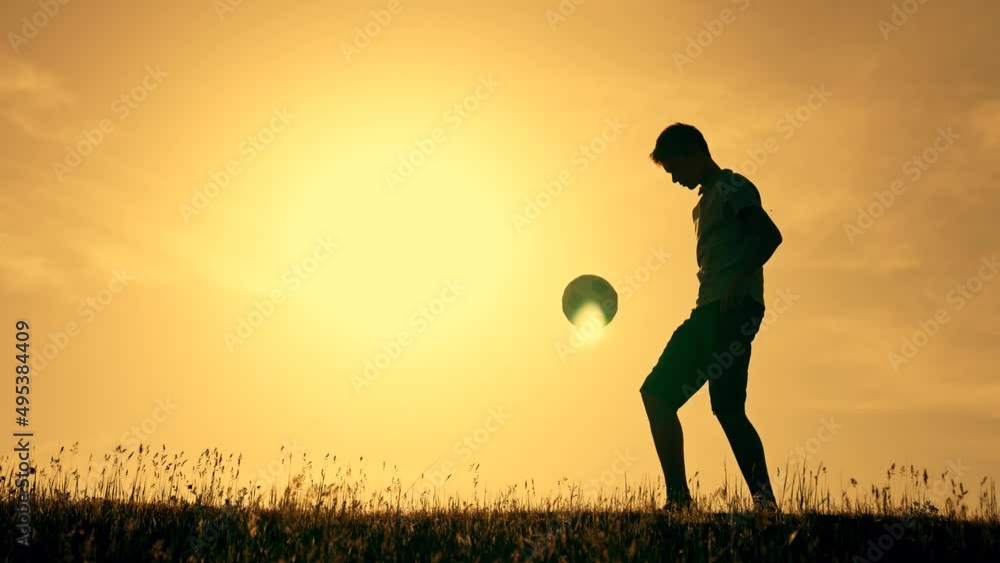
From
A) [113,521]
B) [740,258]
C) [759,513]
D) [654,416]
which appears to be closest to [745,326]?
[740,258]

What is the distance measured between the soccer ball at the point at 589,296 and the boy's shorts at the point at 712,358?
1.58 meters

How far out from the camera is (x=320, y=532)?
19.9 ft

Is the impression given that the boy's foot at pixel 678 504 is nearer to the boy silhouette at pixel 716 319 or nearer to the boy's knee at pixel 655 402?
the boy silhouette at pixel 716 319

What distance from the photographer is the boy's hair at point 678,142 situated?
26.1 feet

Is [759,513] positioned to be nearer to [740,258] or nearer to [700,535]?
[700,535]

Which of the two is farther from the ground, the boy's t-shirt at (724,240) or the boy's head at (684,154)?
the boy's head at (684,154)

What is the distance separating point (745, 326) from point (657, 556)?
2.84 metres

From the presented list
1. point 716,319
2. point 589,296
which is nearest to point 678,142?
point 716,319

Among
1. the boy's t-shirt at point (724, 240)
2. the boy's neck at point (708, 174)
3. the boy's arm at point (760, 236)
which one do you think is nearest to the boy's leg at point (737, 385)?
the boy's t-shirt at point (724, 240)

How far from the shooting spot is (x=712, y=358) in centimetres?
756

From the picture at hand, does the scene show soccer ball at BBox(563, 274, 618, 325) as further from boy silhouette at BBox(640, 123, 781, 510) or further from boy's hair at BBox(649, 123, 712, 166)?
boy's hair at BBox(649, 123, 712, 166)

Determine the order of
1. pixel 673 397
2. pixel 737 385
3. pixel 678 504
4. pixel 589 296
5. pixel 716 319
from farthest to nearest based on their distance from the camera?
pixel 589 296
pixel 673 397
pixel 716 319
pixel 737 385
pixel 678 504

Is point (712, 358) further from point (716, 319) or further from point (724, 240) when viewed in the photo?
point (724, 240)

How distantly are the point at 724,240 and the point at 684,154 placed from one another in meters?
0.87
